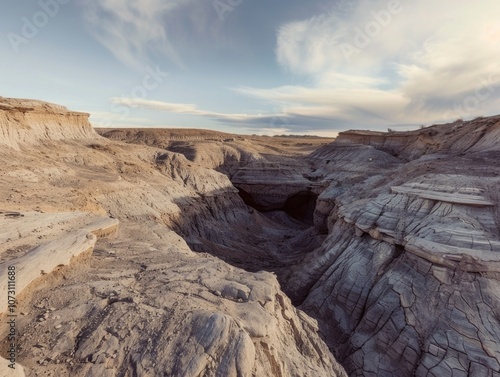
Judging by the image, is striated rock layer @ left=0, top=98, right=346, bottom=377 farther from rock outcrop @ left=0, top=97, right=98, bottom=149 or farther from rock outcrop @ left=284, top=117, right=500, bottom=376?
rock outcrop @ left=0, top=97, right=98, bottom=149

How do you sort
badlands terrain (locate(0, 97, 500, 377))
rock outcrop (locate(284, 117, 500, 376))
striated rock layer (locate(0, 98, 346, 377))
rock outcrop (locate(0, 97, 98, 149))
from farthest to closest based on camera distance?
rock outcrop (locate(0, 97, 98, 149)), rock outcrop (locate(284, 117, 500, 376)), badlands terrain (locate(0, 97, 500, 377)), striated rock layer (locate(0, 98, 346, 377))

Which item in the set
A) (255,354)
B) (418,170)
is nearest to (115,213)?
(255,354)

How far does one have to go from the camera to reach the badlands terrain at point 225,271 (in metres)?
4.21

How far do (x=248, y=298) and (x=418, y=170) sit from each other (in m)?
13.0

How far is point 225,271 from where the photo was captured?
6652 millimetres

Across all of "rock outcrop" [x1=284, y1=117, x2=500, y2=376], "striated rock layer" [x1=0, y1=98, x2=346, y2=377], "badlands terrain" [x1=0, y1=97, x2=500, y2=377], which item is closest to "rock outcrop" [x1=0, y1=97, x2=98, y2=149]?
"badlands terrain" [x1=0, y1=97, x2=500, y2=377]

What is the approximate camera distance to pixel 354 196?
1723 cm

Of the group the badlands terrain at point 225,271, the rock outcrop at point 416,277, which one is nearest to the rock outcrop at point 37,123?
the badlands terrain at point 225,271

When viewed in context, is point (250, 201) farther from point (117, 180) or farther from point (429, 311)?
point (429, 311)

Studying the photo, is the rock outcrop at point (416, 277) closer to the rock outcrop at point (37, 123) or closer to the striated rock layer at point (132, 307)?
the striated rock layer at point (132, 307)

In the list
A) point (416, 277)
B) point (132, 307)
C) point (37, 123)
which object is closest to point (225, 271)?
point (132, 307)

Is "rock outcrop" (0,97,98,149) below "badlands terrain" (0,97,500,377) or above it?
above

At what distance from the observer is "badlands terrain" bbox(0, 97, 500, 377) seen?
4215 millimetres

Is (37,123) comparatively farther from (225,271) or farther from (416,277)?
(416,277)
